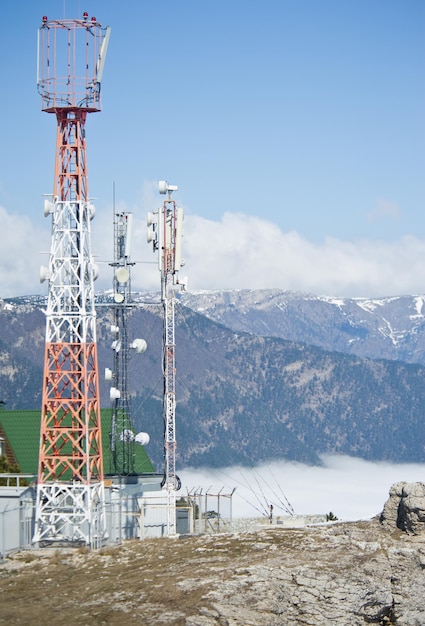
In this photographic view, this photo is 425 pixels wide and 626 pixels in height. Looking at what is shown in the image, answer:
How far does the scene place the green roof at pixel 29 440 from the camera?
3371 inches

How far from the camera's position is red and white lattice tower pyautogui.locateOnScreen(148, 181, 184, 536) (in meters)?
67.4

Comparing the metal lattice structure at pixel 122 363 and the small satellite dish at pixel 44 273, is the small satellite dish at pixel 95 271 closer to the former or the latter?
the small satellite dish at pixel 44 273

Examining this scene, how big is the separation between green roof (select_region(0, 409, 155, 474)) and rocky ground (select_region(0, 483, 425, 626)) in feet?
93.6

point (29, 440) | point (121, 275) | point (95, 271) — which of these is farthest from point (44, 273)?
point (29, 440)

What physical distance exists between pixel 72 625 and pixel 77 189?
78.3 ft

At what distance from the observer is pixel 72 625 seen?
47156mm

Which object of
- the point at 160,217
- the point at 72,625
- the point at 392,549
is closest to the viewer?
the point at 72,625

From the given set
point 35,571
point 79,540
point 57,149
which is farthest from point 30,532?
point 57,149

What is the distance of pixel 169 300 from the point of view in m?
68.7

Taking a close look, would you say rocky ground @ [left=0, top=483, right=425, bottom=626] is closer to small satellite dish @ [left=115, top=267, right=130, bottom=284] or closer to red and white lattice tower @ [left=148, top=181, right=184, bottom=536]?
red and white lattice tower @ [left=148, top=181, right=184, bottom=536]

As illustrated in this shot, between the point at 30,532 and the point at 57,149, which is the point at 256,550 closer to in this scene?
the point at 30,532

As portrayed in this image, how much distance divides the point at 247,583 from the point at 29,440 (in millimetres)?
41077

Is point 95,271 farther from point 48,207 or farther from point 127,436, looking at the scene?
point 127,436

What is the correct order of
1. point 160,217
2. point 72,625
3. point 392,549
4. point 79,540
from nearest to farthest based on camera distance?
point 72,625 < point 392,549 < point 79,540 < point 160,217
